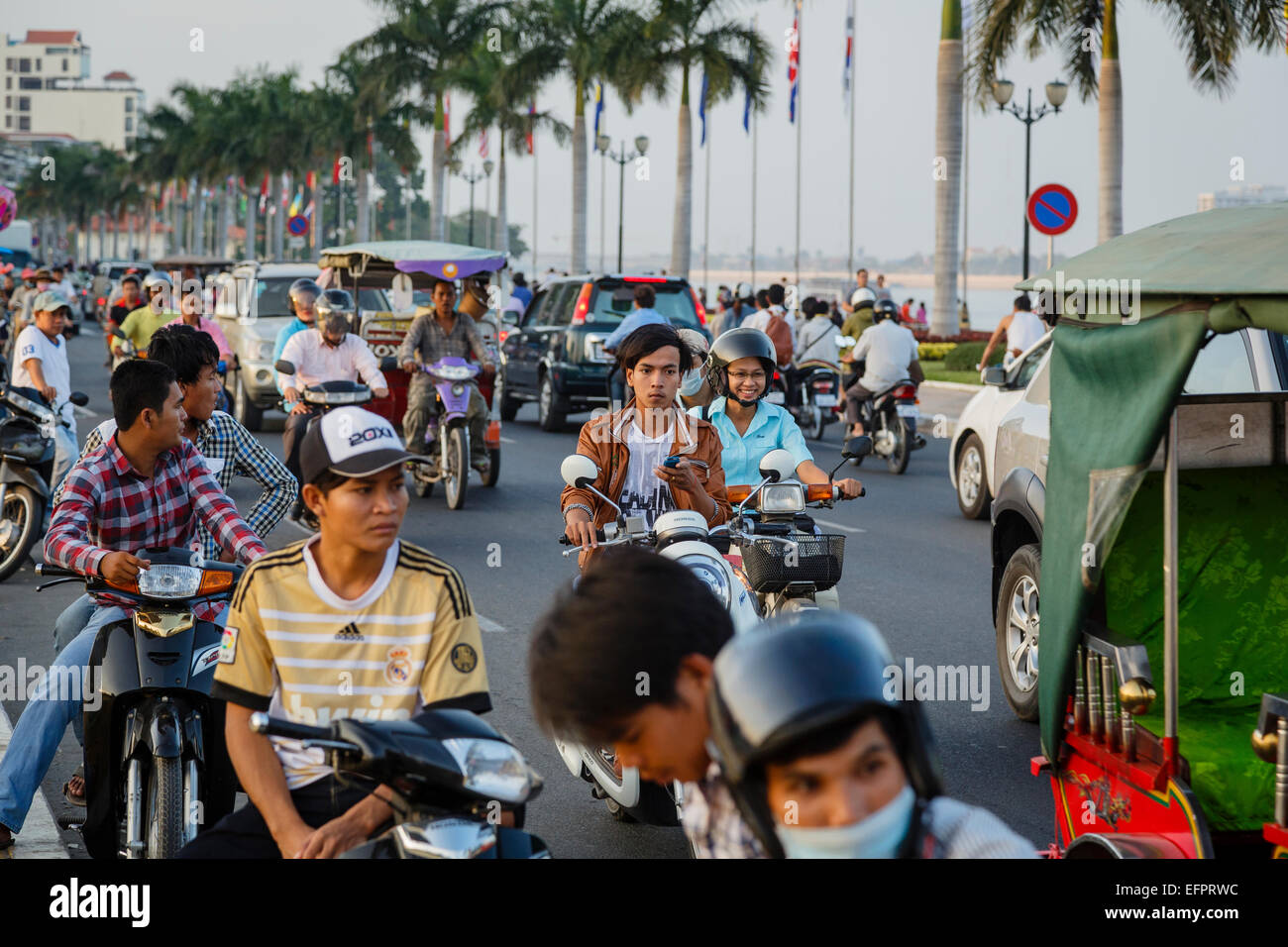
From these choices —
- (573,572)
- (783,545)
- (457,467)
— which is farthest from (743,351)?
(457,467)

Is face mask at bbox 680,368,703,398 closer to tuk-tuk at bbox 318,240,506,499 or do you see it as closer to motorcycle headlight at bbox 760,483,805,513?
tuk-tuk at bbox 318,240,506,499

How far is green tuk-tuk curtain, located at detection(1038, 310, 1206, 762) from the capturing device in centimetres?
399

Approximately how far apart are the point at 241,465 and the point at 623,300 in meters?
15.3

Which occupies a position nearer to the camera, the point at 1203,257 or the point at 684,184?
the point at 1203,257

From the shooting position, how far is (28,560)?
10641mm

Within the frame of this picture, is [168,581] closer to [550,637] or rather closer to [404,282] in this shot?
[550,637]

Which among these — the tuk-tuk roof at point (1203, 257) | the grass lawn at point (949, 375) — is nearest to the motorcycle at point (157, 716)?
the tuk-tuk roof at point (1203, 257)

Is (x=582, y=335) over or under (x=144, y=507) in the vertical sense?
over

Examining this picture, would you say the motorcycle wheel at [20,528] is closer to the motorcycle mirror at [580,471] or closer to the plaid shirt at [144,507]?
the plaid shirt at [144,507]

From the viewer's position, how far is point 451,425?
13.8m

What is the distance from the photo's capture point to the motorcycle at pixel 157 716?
428 cm

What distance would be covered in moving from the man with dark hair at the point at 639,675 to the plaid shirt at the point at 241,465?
3001 millimetres

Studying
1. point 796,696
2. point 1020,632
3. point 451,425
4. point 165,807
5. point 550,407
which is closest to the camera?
point 796,696

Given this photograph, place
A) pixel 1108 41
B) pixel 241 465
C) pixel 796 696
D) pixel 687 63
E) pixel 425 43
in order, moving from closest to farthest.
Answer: pixel 796 696
pixel 241 465
pixel 1108 41
pixel 687 63
pixel 425 43
